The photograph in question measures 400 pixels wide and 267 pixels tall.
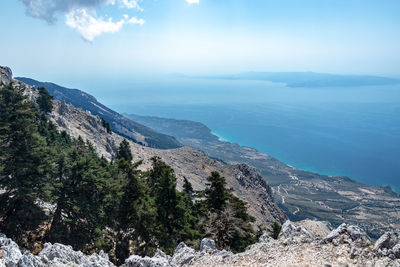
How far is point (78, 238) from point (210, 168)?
71.1 metres

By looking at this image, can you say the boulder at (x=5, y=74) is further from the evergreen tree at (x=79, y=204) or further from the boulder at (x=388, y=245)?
the boulder at (x=388, y=245)

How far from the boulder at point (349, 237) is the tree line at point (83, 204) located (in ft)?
35.2

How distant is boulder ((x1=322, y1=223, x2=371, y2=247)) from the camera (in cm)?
1505

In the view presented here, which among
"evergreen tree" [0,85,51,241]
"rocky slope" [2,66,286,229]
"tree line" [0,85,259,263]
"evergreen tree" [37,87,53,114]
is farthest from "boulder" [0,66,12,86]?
"evergreen tree" [0,85,51,241]

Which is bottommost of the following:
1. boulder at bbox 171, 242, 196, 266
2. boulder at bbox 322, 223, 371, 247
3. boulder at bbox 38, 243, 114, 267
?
boulder at bbox 171, 242, 196, 266

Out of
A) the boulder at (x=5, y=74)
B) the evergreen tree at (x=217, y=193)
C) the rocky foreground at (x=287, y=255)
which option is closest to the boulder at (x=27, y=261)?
the rocky foreground at (x=287, y=255)

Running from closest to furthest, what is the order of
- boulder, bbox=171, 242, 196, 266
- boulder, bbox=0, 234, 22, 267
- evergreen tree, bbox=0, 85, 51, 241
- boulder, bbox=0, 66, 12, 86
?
1. boulder, bbox=0, 234, 22, 267
2. boulder, bbox=171, 242, 196, 266
3. evergreen tree, bbox=0, 85, 51, 241
4. boulder, bbox=0, 66, 12, 86

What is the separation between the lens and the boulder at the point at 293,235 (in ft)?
55.6

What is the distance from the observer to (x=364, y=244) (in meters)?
14.9

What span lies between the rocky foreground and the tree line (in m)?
5.55

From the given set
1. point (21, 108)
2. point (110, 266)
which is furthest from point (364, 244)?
point (21, 108)

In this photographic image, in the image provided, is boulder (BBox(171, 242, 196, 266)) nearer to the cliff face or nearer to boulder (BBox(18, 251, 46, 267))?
boulder (BBox(18, 251, 46, 267))

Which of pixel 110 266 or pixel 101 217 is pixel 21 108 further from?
pixel 110 266

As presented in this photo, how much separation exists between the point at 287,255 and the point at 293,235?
2680 mm
